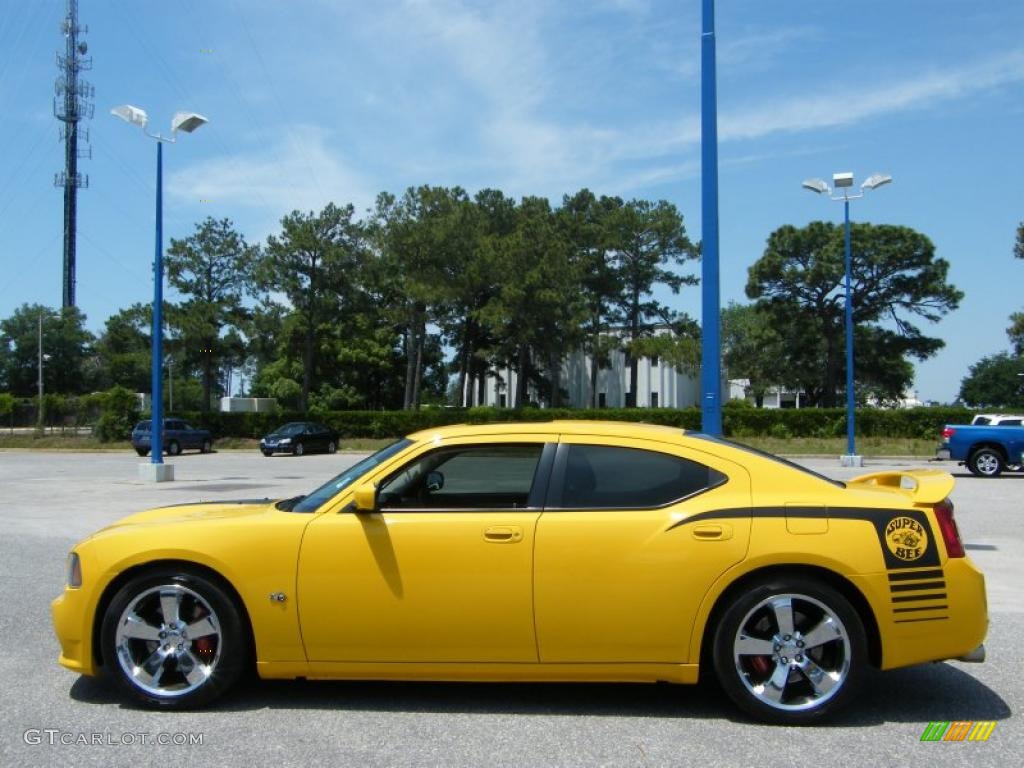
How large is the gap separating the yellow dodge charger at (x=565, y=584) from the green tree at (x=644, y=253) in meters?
48.4

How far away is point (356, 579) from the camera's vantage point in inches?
174

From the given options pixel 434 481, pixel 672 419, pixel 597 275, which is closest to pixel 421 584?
pixel 434 481

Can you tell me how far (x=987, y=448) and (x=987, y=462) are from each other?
35 centimetres

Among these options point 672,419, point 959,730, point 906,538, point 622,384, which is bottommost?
point 959,730

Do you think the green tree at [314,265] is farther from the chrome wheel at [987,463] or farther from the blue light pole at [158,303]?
the chrome wheel at [987,463]

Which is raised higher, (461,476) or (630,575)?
(461,476)

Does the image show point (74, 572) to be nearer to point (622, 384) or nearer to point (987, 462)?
point (987, 462)

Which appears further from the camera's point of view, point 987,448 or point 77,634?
point 987,448

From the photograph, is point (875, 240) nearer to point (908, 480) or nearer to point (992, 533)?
point (992, 533)

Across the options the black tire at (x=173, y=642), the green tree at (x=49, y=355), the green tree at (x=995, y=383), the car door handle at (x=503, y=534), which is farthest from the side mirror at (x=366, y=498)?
the green tree at (x=995, y=383)

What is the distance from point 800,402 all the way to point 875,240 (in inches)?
1125

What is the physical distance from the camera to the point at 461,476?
17.7 ft

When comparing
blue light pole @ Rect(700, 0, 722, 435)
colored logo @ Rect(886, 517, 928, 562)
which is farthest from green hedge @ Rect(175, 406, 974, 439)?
colored logo @ Rect(886, 517, 928, 562)

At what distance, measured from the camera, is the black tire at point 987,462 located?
2142cm
